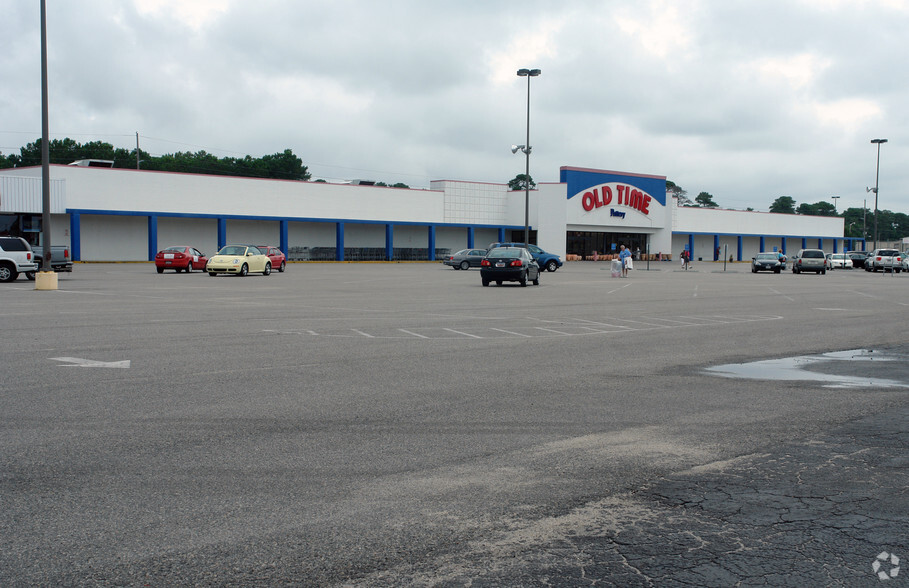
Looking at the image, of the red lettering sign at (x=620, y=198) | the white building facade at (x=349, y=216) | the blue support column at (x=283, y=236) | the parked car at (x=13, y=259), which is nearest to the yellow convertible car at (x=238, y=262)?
the parked car at (x=13, y=259)

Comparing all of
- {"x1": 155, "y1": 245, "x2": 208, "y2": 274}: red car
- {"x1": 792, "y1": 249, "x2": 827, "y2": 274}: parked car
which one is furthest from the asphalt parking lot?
{"x1": 792, "y1": 249, "x2": 827, "y2": 274}: parked car

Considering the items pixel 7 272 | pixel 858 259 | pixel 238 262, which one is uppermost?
pixel 858 259

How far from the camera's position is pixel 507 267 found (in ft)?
104

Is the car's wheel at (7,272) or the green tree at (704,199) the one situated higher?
the green tree at (704,199)

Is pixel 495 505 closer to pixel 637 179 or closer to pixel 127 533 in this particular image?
pixel 127 533

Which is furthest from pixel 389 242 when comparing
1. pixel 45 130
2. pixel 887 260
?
pixel 45 130

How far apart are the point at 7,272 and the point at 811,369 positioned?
100 ft

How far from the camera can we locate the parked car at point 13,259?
3175cm

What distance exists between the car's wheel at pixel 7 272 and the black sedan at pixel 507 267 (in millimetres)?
18440

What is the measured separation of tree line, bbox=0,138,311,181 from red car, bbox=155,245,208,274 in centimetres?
7395

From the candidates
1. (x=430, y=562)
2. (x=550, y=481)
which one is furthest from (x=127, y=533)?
(x=550, y=481)

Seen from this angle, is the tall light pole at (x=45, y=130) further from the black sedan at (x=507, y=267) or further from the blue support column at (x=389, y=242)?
the blue support column at (x=389, y=242)

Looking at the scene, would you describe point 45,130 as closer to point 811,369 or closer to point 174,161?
point 811,369

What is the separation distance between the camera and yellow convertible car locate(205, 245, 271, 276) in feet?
127
